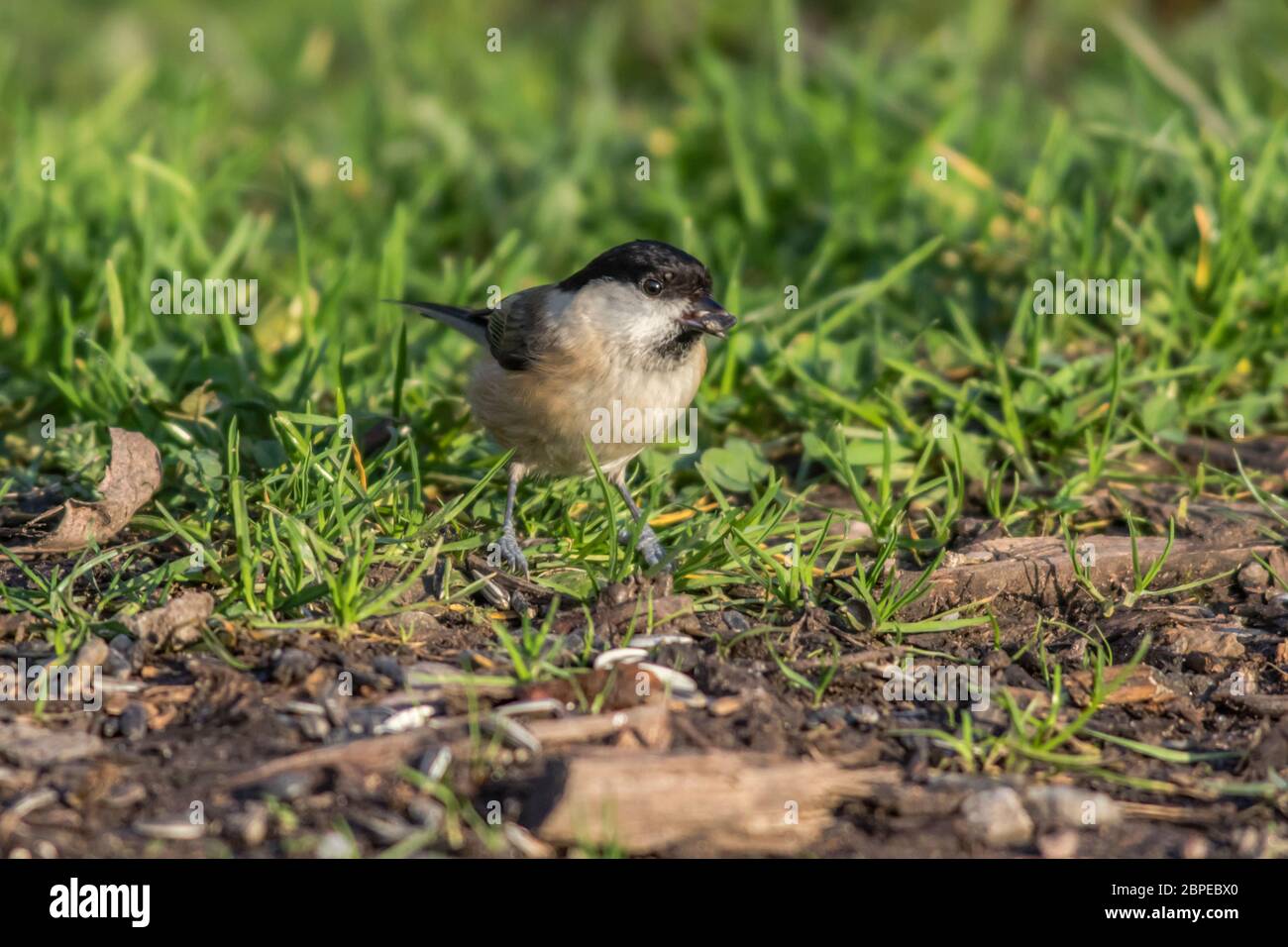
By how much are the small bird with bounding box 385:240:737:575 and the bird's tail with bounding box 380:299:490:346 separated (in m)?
0.46

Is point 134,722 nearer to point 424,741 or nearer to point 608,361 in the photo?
point 424,741

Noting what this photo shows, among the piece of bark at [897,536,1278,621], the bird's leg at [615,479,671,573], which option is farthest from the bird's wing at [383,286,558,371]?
the piece of bark at [897,536,1278,621]

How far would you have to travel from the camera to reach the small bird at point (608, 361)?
4.49 m

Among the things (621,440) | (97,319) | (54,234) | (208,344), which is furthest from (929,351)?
(54,234)

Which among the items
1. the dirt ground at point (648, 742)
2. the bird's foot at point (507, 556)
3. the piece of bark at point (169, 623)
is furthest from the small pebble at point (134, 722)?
the bird's foot at point (507, 556)

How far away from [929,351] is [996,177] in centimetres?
163

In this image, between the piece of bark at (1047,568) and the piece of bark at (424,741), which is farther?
the piece of bark at (1047,568)

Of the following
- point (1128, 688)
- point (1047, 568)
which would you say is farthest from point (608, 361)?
point (1128, 688)

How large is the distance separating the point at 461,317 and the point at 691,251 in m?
1.19

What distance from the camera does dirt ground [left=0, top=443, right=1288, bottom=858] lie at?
298 cm

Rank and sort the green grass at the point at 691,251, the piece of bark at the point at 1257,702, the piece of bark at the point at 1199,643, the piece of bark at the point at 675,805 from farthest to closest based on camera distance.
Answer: the green grass at the point at 691,251, the piece of bark at the point at 1199,643, the piece of bark at the point at 1257,702, the piece of bark at the point at 675,805

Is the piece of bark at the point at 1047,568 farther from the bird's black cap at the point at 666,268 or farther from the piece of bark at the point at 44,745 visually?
the piece of bark at the point at 44,745

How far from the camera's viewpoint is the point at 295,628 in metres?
3.61

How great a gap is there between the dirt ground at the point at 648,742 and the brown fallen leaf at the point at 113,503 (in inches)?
4.2
